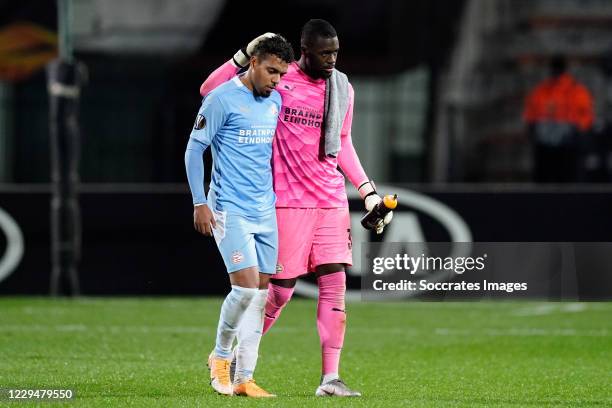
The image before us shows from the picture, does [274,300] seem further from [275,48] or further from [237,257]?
[275,48]

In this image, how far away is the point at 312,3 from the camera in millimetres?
21562

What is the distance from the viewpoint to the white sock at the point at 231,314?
736cm

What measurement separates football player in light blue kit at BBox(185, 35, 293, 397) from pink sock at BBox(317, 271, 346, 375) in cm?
38

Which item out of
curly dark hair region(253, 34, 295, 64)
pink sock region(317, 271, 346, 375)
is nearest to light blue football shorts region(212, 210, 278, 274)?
pink sock region(317, 271, 346, 375)

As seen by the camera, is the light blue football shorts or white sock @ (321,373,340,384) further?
white sock @ (321,373,340,384)

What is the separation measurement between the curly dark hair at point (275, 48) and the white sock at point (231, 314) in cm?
121

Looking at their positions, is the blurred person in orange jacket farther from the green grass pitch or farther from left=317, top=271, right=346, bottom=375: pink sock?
left=317, top=271, right=346, bottom=375: pink sock

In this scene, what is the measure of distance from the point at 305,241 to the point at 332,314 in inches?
16.5

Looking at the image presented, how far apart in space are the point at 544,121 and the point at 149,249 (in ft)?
19.6

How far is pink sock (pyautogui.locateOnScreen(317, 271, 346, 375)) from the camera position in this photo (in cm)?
760

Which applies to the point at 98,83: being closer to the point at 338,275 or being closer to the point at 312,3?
the point at 312,3

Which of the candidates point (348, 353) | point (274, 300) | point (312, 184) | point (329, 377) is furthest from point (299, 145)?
point (348, 353)

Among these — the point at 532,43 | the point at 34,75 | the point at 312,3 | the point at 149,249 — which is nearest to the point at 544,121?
the point at 532,43

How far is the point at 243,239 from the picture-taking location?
7.33 m
